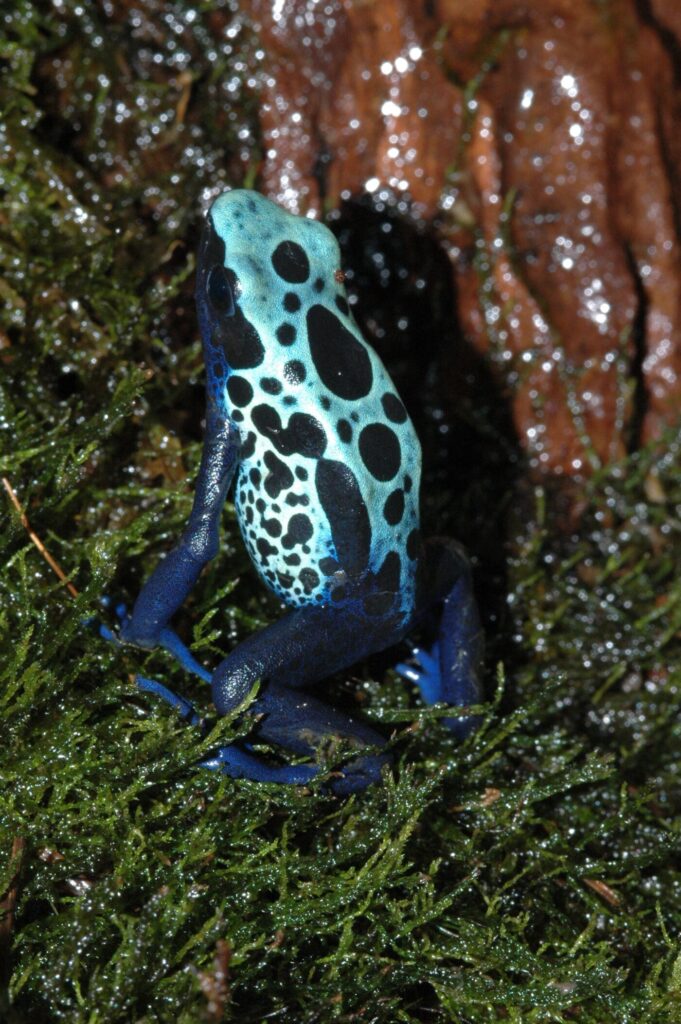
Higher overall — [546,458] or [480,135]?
[480,135]

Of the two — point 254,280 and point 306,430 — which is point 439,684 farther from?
point 254,280

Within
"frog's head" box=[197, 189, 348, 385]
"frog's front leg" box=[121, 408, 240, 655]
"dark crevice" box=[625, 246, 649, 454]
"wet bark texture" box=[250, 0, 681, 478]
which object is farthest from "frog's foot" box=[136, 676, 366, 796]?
"dark crevice" box=[625, 246, 649, 454]

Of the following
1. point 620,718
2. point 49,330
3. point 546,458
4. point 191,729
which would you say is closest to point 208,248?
point 49,330

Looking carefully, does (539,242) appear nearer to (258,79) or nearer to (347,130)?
(347,130)

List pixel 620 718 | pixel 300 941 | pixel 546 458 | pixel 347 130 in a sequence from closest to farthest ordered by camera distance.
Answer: pixel 300 941 < pixel 620 718 < pixel 347 130 < pixel 546 458

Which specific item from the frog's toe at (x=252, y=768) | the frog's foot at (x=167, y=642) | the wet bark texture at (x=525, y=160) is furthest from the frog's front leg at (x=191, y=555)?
the wet bark texture at (x=525, y=160)

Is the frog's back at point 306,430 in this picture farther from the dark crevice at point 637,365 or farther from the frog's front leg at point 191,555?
the dark crevice at point 637,365

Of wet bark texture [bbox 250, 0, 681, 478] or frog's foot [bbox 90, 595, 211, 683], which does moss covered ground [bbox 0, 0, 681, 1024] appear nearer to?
frog's foot [bbox 90, 595, 211, 683]
